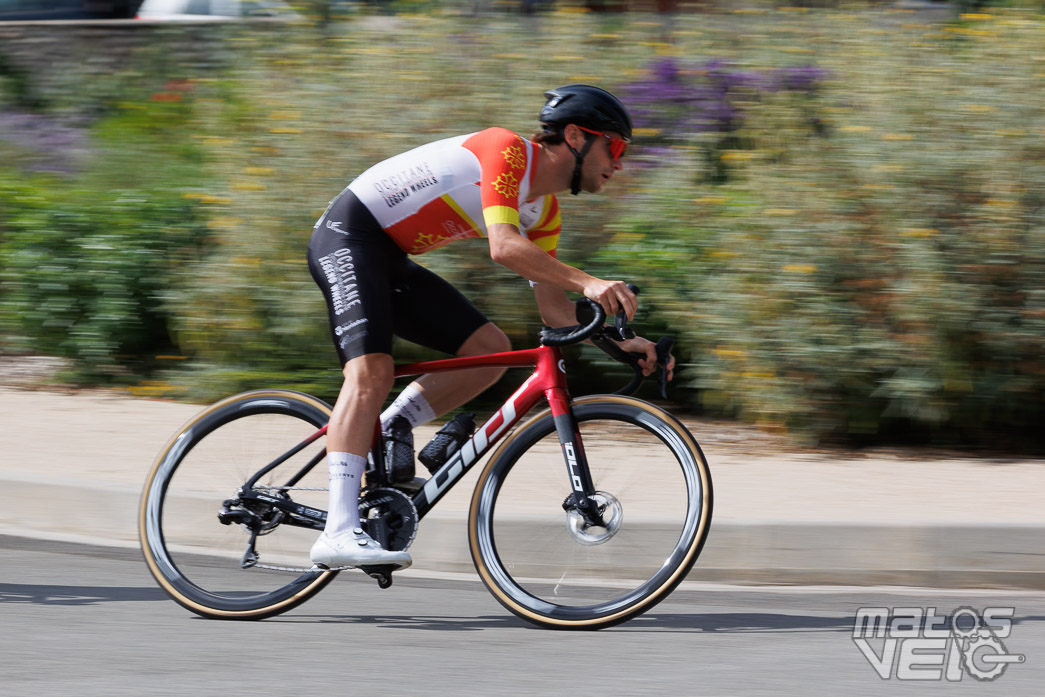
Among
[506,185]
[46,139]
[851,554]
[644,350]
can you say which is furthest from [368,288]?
[46,139]

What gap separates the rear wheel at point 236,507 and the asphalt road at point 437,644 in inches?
4.9

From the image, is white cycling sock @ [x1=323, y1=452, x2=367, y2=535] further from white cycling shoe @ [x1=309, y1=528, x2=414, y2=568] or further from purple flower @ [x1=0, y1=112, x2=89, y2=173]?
purple flower @ [x1=0, y1=112, x2=89, y2=173]

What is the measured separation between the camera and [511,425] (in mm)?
4715

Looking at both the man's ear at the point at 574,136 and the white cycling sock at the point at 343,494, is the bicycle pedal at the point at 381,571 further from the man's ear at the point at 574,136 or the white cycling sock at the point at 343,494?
the man's ear at the point at 574,136

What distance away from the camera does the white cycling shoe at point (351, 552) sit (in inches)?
178

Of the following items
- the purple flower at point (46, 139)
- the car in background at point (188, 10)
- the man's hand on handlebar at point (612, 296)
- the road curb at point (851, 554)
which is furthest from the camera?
the car in background at point (188, 10)

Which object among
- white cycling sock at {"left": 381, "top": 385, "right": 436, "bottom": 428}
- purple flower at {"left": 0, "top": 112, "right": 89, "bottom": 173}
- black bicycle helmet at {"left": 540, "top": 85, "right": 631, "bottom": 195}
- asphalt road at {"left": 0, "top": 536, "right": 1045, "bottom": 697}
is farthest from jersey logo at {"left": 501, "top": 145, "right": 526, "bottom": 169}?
purple flower at {"left": 0, "top": 112, "right": 89, "bottom": 173}

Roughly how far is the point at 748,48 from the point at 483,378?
5026 mm

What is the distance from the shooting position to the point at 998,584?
17.9ft

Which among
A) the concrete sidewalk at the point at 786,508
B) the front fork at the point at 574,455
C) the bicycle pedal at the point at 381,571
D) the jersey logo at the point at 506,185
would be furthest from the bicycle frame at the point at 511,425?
the jersey logo at the point at 506,185

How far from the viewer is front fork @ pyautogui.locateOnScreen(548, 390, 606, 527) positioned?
4.62 m

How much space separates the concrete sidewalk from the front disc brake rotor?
756 millimetres

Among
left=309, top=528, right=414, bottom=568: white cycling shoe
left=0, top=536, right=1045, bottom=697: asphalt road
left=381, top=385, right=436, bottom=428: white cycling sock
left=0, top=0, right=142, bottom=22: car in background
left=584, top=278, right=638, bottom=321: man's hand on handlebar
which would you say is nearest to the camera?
left=0, top=536, right=1045, bottom=697: asphalt road

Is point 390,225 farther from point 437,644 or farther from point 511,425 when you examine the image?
point 437,644
